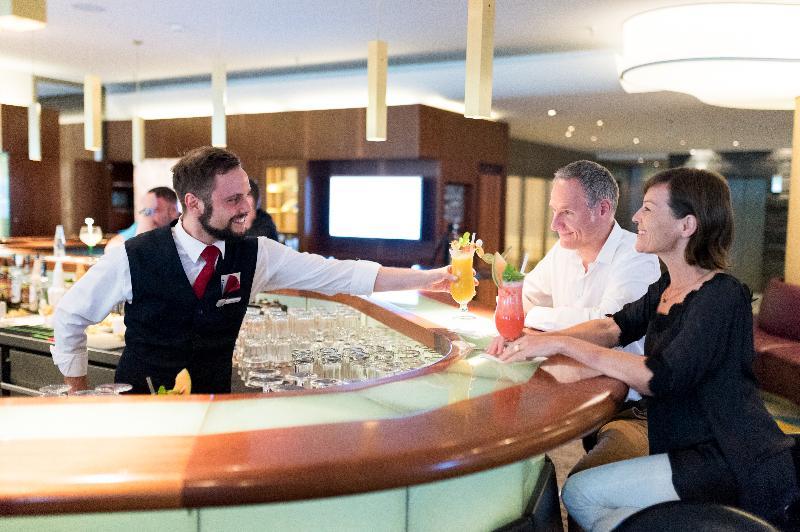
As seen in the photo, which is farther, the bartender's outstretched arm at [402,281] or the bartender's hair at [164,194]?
the bartender's hair at [164,194]

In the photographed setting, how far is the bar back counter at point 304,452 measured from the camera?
4.17 feet

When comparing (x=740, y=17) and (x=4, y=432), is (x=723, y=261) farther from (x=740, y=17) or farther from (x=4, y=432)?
(x=740, y=17)

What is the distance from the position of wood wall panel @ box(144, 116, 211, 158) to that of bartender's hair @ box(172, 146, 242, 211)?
872 cm

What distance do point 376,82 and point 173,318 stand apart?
2839 mm

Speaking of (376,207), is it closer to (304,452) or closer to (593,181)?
(593,181)

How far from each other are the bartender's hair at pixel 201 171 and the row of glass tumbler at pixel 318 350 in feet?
2.29

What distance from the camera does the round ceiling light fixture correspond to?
226 inches

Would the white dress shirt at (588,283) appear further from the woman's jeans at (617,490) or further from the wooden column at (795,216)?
the wooden column at (795,216)

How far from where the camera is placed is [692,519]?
5.22 ft

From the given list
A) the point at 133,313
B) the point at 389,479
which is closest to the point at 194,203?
the point at 133,313

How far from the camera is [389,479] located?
135 centimetres

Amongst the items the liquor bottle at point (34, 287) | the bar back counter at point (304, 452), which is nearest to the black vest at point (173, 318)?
the bar back counter at point (304, 452)

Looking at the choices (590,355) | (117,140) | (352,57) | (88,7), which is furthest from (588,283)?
(117,140)

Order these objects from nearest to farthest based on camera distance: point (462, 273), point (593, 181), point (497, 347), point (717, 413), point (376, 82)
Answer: point (717, 413) < point (497, 347) < point (462, 273) < point (593, 181) < point (376, 82)
